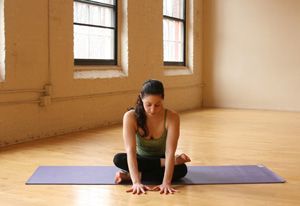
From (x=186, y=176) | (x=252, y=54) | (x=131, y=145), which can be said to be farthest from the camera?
(x=252, y=54)

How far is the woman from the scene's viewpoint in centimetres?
283

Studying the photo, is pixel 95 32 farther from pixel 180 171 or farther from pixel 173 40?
pixel 180 171

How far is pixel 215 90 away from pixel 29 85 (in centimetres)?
488

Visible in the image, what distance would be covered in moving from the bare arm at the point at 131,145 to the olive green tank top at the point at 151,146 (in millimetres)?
97

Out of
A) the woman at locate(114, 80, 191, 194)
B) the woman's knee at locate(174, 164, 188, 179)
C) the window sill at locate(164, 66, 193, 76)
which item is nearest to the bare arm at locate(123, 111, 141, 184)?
the woman at locate(114, 80, 191, 194)

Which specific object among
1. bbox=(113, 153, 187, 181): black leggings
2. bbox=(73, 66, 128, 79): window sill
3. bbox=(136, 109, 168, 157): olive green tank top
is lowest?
bbox=(113, 153, 187, 181): black leggings

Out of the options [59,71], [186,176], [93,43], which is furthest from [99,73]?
[186,176]

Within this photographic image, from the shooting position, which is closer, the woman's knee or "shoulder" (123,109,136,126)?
"shoulder" (123,109,136,126)

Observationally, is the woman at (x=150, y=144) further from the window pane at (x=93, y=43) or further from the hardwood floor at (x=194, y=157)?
the window pane at (x=93, y=43)

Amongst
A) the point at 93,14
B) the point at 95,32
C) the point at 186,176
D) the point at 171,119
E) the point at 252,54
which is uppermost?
the point at 93,14

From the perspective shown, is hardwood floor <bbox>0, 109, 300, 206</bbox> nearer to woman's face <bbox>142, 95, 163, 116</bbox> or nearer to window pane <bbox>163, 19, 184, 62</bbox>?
woman's face <bbox>142, 95, 163, 116</bbox>

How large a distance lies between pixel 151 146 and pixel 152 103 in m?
0.41

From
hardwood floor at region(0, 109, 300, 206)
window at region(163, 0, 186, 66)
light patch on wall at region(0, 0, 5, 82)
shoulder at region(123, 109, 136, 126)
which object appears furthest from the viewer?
window at region(163, 0, 186, 66)

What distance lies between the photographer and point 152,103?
110 inches
